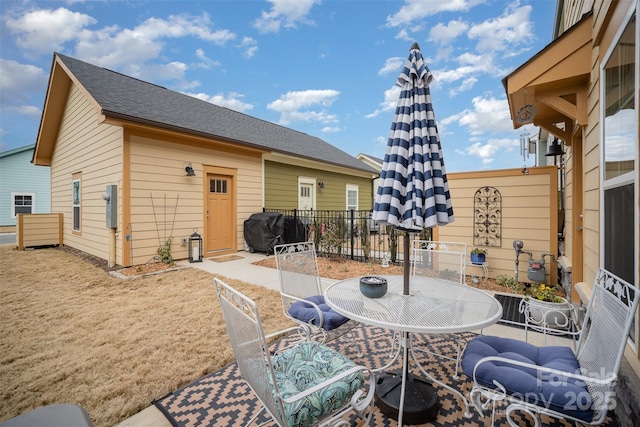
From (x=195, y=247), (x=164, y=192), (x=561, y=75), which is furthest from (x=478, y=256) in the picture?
(x=164, y=192)

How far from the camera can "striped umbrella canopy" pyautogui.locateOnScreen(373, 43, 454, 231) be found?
1884mm

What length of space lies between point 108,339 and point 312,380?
2598 millimetres

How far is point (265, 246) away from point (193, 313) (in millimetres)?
3973

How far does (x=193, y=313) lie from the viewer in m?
3.63

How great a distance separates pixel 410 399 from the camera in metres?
1.84

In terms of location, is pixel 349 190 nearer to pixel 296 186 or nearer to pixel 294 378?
pixel 296 186

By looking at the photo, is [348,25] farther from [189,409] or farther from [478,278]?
[189,409]

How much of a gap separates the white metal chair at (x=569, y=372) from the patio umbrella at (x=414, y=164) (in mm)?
888

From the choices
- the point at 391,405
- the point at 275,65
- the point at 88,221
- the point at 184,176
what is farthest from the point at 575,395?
the point at 275,65

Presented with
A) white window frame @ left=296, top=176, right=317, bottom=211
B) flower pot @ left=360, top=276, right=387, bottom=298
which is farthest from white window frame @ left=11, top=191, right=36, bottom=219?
flower pot @ left=360, top=276, right=387, bottom=298

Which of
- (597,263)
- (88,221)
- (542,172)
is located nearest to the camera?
(597,263)

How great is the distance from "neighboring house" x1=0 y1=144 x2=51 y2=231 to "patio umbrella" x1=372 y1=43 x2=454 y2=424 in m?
21.4

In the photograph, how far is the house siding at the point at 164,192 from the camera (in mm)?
6094

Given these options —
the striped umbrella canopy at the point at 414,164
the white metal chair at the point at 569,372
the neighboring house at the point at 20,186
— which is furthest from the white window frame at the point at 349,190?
the neighboring house at the point at 20,186
